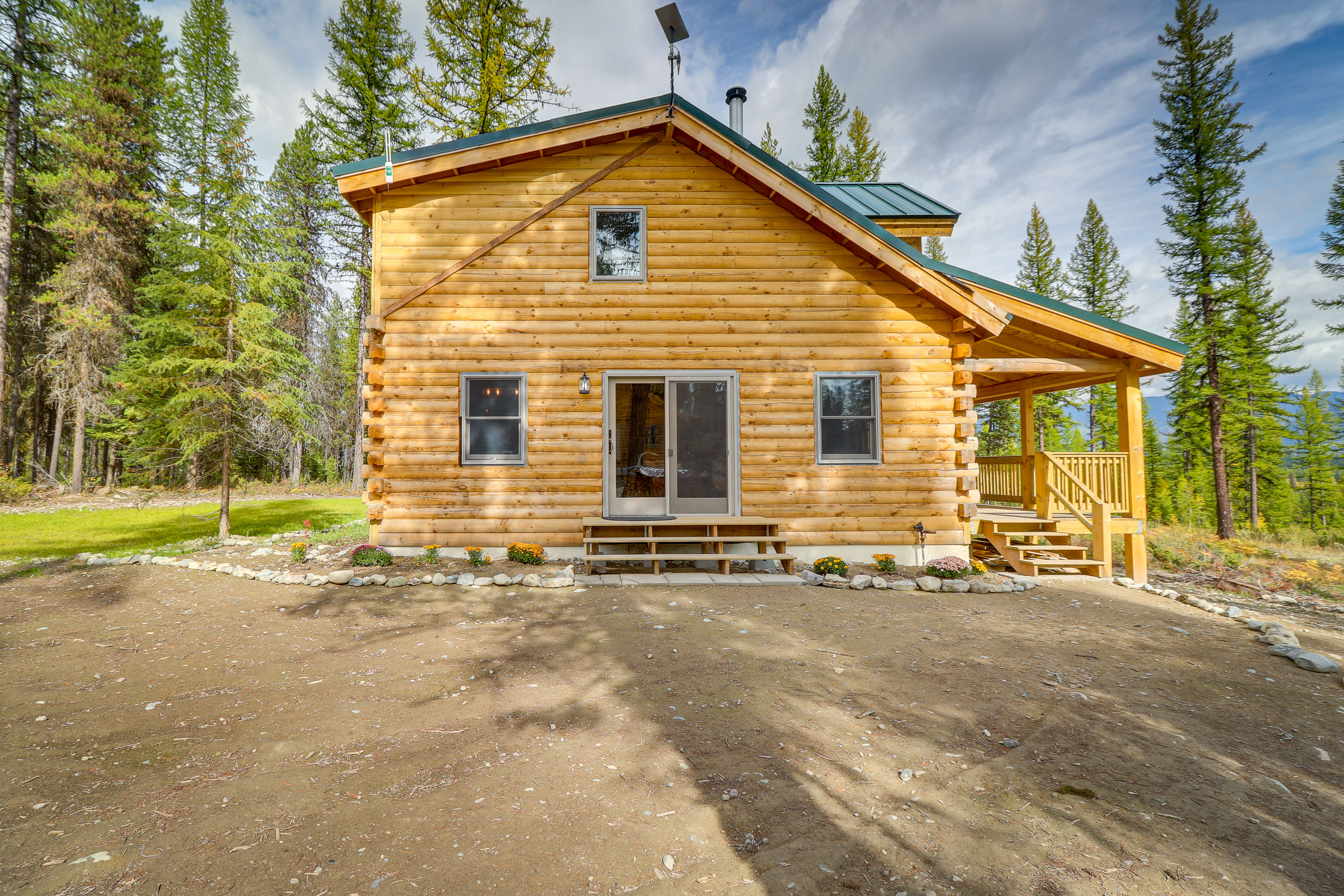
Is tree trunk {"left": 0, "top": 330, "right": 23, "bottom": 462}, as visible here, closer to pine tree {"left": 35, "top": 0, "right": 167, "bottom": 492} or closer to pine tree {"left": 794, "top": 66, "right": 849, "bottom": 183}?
pine tree {"left": 35, "top": 0, "right": 167, "bottom": 492}

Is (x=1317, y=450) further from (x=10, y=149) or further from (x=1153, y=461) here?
(x=10, y=149)

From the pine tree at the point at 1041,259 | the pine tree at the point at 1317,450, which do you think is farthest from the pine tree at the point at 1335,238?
the pine tree at the point at 1317,450

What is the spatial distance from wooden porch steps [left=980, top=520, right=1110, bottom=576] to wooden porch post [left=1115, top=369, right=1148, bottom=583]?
0.62 metres

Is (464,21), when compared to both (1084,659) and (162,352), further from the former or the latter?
(1084,659)

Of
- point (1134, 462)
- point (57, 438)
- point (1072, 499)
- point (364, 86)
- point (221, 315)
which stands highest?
point (364, 86)

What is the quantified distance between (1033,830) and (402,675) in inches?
160

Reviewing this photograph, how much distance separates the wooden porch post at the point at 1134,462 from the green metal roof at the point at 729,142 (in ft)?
2.79

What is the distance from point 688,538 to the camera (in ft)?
24.6

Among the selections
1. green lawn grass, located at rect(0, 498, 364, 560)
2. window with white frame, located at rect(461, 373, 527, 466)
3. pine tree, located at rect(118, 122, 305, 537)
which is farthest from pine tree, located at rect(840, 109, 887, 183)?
green lawn grass, located at rect(0, 498, 364, 560)

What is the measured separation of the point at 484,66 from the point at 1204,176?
22865 mm

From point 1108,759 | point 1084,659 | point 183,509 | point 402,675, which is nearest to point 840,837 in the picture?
point 1108,759

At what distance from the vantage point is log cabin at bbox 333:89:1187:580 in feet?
26.1

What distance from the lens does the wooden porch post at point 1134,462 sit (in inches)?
329

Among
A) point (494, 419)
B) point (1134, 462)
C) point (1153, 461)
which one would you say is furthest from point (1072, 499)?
point (1153, 461)
